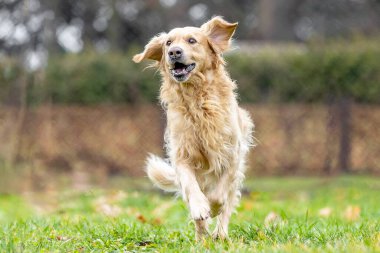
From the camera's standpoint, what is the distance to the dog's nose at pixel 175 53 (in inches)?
231

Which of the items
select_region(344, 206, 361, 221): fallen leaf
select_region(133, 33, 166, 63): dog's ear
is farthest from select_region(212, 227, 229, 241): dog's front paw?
select_region(344, 206, 361, 221): fallen leaf

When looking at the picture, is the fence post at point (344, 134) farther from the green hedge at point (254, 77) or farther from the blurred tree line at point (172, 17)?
the blurred tree line at point (172, 17)

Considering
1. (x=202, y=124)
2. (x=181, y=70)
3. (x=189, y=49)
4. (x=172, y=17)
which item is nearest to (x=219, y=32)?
(x=189, y=49)

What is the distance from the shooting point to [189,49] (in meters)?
6.06

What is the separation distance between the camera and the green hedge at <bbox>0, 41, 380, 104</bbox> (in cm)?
1502

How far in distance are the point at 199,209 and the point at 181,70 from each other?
1.27 meters

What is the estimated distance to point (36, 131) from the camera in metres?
15.2

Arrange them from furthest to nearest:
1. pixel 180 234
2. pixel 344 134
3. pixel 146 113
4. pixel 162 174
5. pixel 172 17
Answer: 1. pixel 172 17
2. pixel 146 113
3. pixel 344 134
4. pixel 162 174
5. pixel 180 234

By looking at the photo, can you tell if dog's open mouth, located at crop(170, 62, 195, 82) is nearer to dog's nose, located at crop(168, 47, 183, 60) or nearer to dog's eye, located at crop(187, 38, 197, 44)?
dog's nose, located at crop(168, 47, 183, 60)

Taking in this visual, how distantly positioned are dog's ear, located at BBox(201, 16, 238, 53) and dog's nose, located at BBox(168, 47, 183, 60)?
52 centimetres

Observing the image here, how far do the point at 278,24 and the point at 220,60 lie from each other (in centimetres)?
1877

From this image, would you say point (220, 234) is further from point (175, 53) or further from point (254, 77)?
point (254, 77)

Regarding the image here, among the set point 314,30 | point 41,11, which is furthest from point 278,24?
point 41,11

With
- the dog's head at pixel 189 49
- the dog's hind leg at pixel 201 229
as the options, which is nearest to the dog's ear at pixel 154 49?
the dog's head at pixel 189 49
